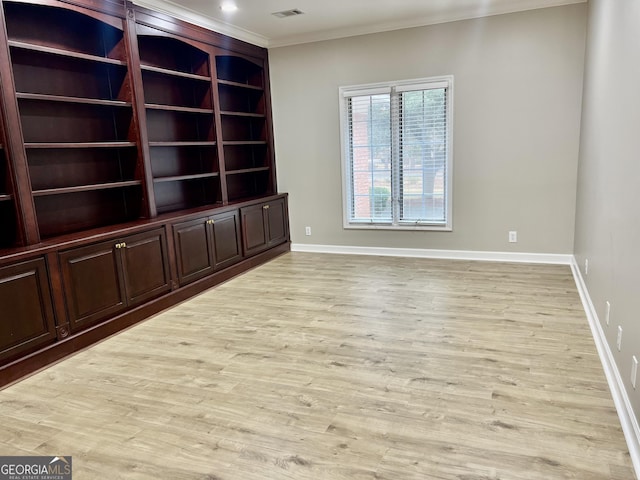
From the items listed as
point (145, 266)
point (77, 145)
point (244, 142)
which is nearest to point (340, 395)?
point (145, 266)

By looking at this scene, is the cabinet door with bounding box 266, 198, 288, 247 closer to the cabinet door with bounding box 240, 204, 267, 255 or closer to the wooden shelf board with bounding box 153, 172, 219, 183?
the cabinet door with bounding box 240, 204, 267, 255

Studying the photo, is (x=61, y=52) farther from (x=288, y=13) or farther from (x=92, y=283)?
(x=288, y=13)

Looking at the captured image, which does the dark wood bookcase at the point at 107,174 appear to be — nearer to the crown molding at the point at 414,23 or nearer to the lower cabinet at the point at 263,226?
the lower cabinet at the point at 263,226

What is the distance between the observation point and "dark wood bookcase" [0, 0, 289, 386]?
9.94 ft

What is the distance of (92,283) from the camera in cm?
341

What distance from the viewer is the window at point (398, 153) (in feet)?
17.3

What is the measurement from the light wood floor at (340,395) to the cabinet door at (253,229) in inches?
51.1

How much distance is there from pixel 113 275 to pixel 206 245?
1181 millimetres

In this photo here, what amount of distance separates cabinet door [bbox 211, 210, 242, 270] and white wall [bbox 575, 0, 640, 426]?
3.42 m

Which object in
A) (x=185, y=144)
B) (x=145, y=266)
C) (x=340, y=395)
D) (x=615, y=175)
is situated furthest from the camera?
(x=185, y=144)

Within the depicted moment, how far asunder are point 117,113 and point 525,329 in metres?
3.84

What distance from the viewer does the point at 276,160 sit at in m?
6.19

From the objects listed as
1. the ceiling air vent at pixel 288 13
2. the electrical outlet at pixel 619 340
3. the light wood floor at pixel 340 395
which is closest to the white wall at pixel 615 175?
the electrical outlet at pixel 619 340

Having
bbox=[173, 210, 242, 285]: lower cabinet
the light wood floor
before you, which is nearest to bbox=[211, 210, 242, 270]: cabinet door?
bbox=[173, 210, 242, 285]: lower cabinet
